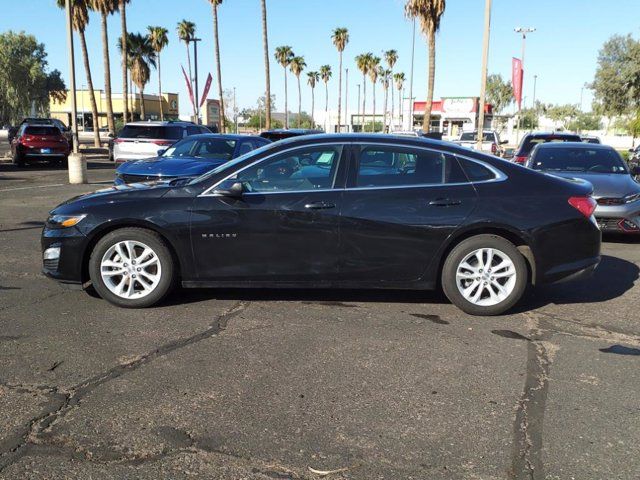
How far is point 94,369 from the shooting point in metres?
4.08

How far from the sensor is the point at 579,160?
10500 millimetres

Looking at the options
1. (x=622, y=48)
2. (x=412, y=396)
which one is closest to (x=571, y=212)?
(x=412, y=396)

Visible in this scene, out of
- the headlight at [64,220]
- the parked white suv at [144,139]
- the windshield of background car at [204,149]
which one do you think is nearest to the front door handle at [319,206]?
the headlight at [64,220]

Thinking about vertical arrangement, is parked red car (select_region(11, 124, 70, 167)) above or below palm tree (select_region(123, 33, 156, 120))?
below

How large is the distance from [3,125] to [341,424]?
91.5 m

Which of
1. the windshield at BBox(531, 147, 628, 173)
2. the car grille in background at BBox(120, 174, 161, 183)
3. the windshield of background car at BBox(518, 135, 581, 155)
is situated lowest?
the car grille in background at BBox(120, 174, 161, 183)

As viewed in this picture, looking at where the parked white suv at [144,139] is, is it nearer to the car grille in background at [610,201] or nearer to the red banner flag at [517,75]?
the car grille in background at [610,201]

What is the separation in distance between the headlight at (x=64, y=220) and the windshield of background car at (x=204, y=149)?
5.85 m

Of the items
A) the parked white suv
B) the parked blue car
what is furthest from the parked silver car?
the parked white suv

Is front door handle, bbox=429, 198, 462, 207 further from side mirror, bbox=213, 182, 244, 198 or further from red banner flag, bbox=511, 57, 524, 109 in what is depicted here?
red banner flag, bbox=511, 57, 524, 109

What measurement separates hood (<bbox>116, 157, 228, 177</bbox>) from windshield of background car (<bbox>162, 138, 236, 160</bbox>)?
2.26ft

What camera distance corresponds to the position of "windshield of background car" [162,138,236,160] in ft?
37.2

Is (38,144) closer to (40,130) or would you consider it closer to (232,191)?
(40,130)

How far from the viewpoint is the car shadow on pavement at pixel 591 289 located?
596 cm
